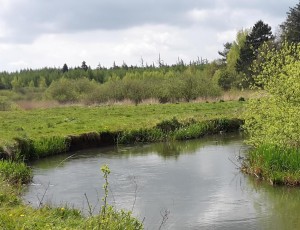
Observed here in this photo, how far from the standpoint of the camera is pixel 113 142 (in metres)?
25.9

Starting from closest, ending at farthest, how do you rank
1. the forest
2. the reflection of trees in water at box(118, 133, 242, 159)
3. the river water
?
the forest < the river water < the reflection of trees in water at box(118, 133, 242, 159)

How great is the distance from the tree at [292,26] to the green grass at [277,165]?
1879 inches

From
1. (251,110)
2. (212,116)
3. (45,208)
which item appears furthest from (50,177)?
(212,116)

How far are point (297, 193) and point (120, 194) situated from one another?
553 cm

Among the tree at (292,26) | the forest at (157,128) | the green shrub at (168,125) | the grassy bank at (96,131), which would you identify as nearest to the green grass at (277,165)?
the forest at (157,128)

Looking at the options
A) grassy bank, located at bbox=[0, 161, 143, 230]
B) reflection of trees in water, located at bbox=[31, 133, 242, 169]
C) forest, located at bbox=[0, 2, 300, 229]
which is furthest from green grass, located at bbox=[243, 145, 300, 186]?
grassy bank, located at bbox=[0, 161, 143, 230]

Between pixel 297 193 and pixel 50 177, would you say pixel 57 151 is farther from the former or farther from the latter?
pixel 297 193

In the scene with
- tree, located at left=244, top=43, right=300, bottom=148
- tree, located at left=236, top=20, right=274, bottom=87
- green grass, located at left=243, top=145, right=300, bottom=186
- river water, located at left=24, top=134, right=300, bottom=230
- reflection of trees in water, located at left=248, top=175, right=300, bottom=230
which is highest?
tree, located at left=236, top=20, right=274, bottom=87

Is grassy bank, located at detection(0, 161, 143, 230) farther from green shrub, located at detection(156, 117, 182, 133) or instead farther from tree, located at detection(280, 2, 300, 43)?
tree, located at detection(280, 2, 300, 43)

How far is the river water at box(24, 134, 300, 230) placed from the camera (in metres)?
12.1

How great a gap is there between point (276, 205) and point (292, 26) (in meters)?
56.1

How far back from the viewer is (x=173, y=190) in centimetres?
Answer: 1513

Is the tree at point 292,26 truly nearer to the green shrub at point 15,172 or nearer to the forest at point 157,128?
the forest at point 157,128

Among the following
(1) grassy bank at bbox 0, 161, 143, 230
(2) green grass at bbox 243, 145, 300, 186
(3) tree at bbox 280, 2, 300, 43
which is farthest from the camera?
(3) tree at bbox 280, 2, 300, 43
